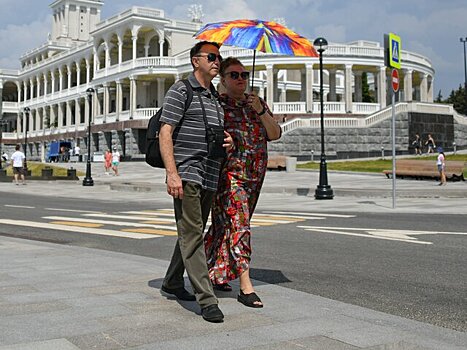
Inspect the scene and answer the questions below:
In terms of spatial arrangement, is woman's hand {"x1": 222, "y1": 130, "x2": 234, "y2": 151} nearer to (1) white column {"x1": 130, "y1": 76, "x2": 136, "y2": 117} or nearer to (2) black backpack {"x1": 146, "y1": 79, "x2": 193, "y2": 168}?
(2) black backpack {"x1": 146, "y1": 79, "x2": 193, "y2": 168}

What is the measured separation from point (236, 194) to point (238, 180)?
12 centimetres

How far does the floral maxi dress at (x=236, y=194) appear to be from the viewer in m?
4.83

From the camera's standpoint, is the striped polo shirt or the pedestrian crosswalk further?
the pedestrian crosswalk

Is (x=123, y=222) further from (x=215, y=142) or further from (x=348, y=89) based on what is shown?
(x=348, y=89)

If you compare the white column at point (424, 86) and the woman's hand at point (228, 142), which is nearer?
the woman's hand at point (228, 142)

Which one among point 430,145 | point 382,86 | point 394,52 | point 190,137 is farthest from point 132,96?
point 190,137

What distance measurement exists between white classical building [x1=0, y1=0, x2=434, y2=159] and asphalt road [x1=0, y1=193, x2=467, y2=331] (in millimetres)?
37208

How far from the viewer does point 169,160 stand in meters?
4.34

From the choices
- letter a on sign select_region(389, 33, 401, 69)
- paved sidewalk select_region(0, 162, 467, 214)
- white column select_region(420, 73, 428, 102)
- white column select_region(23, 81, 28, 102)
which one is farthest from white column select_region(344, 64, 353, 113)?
white column select_region(23, 81, 28, 102)

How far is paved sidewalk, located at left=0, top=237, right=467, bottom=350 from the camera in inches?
143

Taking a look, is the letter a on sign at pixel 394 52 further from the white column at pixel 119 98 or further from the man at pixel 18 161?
the white column at pixel 119 98

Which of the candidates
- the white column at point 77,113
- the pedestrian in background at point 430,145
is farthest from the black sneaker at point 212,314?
the white column at point 77,113

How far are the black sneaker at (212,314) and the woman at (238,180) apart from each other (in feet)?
1.87

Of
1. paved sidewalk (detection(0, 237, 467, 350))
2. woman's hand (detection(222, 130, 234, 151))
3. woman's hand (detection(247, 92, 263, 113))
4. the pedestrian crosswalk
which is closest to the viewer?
paved sidewalk (detection(0, 237, 467, 350))
